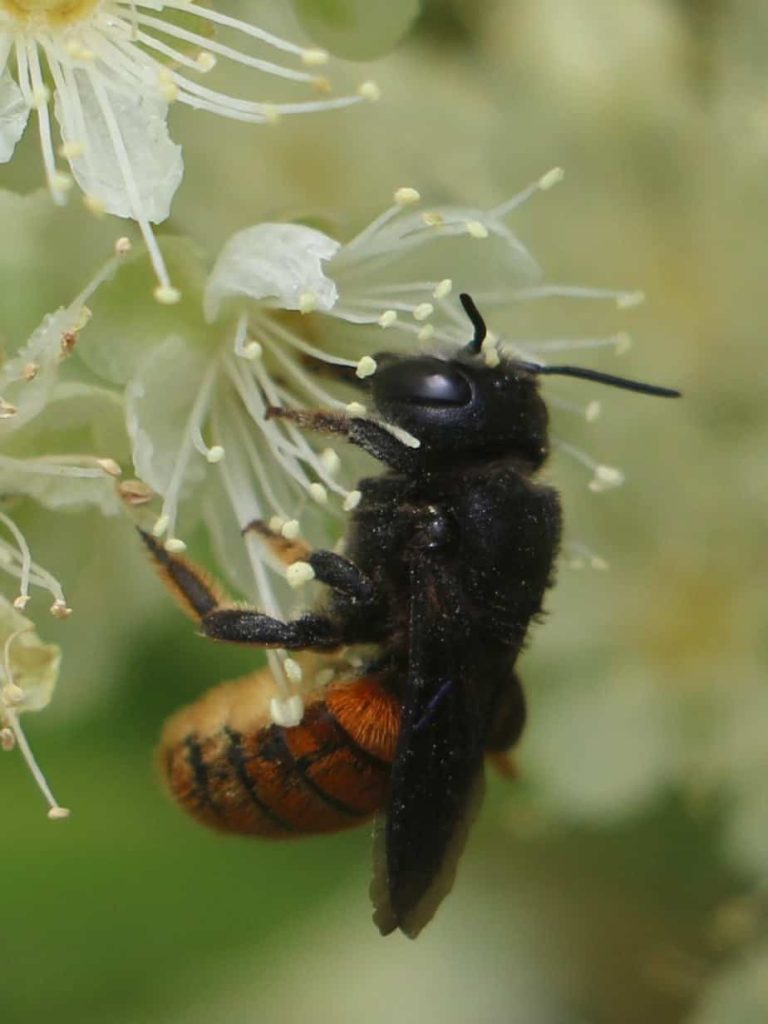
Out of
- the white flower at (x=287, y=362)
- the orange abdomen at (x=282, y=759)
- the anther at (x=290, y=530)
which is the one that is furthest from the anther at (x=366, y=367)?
the orange abdomen at (x=282, y=759)

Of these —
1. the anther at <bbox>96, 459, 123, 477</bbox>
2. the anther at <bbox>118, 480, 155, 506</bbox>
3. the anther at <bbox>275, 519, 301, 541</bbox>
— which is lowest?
the anther at <bbox>275, 519, 301, 541</bbox>

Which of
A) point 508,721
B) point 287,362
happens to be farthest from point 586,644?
point 287,362

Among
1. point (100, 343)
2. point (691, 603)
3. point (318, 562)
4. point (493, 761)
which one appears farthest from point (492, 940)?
point (100, 343)

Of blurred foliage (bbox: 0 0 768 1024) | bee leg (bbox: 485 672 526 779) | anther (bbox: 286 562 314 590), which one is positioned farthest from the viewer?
blurred foliage (bbox: 0 0 768 1024)

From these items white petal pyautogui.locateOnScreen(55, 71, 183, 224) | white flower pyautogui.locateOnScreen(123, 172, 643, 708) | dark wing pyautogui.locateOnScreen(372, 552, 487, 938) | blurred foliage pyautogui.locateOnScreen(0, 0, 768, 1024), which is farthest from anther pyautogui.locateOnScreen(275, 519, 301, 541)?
blurred foliage pyautogui.locateOnScreen(0, 0, 768, 1024)

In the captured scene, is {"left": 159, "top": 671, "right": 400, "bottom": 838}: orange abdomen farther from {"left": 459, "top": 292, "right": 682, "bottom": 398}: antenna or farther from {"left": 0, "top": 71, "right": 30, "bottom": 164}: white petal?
{"left": 0, "top": 71, "right": 30, "bottom": 164}: white petal

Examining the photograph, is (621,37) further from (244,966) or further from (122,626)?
(244,966)
